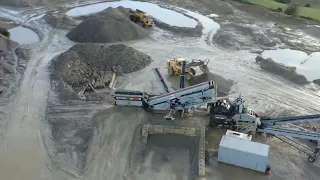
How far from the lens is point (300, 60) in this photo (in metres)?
27.9

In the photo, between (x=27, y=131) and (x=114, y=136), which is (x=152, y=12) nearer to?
(x=27, y=131)

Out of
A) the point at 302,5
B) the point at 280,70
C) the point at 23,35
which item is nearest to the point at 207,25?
the point at 280,70

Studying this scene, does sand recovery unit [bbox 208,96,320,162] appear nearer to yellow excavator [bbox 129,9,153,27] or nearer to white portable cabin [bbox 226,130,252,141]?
white portable cabin [bbox 226,130,252,141]

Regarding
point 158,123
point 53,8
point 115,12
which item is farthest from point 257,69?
point 53,8

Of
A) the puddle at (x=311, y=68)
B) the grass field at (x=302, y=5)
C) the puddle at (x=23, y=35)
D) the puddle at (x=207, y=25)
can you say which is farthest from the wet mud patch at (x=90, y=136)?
the grass field at (x=302, y=5)

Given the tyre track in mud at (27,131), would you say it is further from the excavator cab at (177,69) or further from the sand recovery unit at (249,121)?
the sand recovery unit at (249,121)

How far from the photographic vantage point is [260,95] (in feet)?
76.4

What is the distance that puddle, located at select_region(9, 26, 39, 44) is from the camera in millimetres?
31784

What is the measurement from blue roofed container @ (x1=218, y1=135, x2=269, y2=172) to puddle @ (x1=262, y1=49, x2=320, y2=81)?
11147 mm

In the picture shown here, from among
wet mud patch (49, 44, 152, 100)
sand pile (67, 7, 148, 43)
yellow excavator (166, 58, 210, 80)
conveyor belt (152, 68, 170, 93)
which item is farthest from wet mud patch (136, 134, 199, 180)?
sand pile (67, 7, 148, 43)

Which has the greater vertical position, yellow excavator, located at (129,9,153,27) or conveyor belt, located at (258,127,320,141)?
conveyor belt, located at (258,127,320,141)

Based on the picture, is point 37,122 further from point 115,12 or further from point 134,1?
point 134,1

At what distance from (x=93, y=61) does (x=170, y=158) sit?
11420 mm

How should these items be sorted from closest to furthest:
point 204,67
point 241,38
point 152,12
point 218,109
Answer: point 218,109, point 204,67, point 241,38, point 152,12
